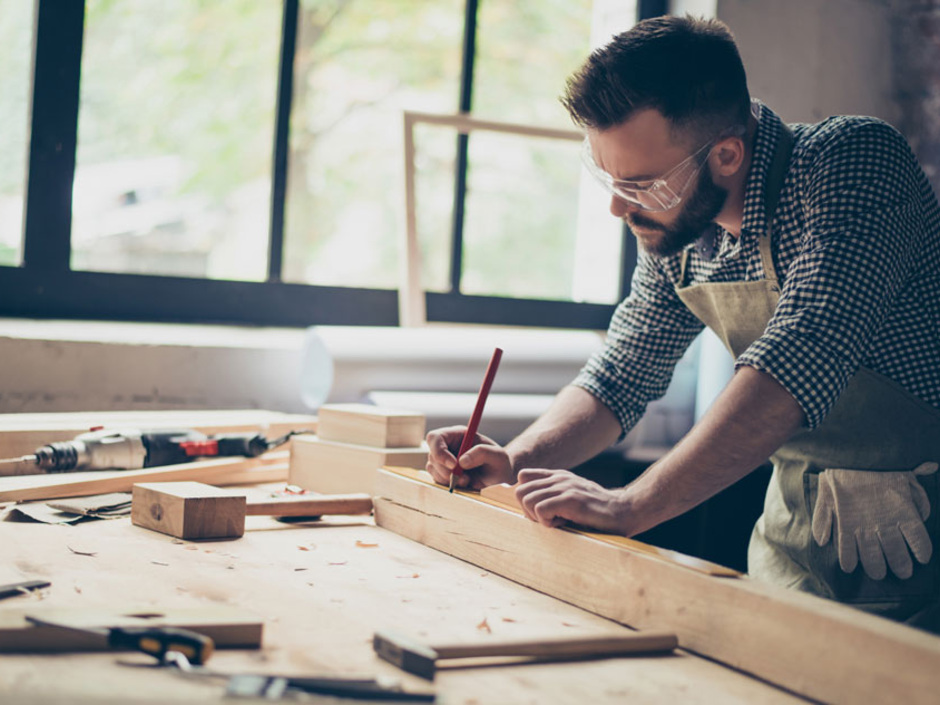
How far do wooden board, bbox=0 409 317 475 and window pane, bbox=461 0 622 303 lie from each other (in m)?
8.31

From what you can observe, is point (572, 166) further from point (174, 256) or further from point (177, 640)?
point (177, 640)

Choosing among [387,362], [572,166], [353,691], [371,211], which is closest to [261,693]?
[353,691]

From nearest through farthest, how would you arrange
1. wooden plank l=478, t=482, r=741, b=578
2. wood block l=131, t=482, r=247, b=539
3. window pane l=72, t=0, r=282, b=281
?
wooden plank l=478, t=482, r=741, b=578, wood block l=131, t=482, r=247, b=539, window pane l=72, t=0, r=282, b=281

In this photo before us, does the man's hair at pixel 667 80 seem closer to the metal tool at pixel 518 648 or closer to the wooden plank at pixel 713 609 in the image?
the wooden plank at pixel 713 609

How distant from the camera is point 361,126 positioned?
10.3m

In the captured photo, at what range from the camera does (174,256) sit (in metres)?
9.07

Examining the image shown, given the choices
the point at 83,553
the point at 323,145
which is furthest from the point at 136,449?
the point at 323,145

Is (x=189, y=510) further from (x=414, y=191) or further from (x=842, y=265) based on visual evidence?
(x=414, y=191)

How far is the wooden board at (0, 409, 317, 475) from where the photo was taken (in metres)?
1.83

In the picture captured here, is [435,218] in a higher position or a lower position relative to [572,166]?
lower

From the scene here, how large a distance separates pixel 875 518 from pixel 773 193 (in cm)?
58

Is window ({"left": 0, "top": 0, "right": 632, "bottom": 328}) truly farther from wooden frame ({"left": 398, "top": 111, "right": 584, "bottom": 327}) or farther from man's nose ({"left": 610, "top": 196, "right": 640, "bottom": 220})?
man's nose ({"left": 610, "top": 196, "right": 640, "bottom": 220})

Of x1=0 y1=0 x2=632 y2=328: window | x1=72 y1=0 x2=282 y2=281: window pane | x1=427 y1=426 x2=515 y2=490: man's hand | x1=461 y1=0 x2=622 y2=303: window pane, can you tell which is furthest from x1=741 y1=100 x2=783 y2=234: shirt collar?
x1=461 y1=0 x2=622 y2=303: window pane

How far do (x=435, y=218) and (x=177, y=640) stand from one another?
1049 centimetres
